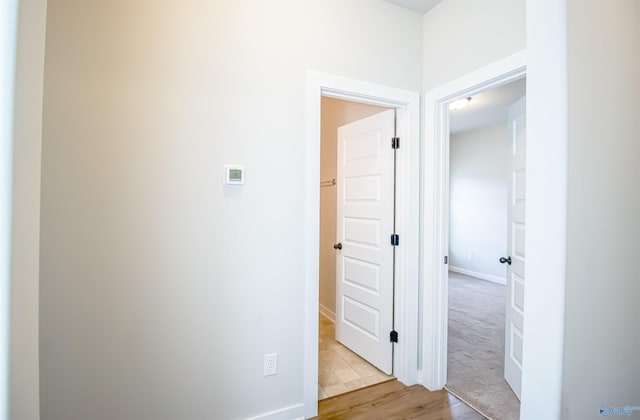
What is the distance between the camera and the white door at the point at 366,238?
2275 mm

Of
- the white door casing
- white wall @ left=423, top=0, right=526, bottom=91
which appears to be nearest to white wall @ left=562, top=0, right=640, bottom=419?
white wall @ left=423, top=0, right=526, bottom=91

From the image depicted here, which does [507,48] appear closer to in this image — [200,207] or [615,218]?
[615,218]

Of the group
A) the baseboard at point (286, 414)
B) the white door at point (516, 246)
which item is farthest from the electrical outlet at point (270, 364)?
the white door at point (516, 246)

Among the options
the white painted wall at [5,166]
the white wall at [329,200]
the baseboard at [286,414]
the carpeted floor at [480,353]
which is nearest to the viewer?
the white painted wall at [5,166]

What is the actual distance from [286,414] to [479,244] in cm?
504

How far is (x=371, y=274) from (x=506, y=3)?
199 centimetres

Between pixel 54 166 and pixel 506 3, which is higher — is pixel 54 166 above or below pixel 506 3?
below

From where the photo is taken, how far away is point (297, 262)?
1.79m

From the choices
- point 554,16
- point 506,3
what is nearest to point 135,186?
point 554,16

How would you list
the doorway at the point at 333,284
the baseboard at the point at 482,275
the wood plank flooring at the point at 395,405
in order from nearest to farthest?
the wood plank flooring at the point at 395,405
the doorway at the point at 333,284
the baseboard at the point at 482,275

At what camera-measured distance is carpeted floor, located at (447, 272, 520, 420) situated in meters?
1.97

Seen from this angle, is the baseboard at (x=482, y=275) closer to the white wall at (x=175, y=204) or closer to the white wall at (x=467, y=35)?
the white wall at (x=467, y=35)

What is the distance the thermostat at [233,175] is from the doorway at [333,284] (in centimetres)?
118

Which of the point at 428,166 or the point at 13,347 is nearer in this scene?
the point at 13,347
